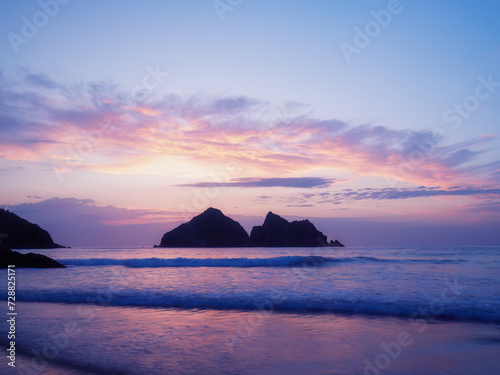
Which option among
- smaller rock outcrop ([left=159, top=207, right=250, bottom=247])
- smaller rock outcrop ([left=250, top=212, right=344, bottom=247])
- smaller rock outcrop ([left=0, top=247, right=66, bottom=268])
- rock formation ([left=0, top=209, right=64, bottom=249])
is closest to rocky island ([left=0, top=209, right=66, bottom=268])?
rock formation ([left=0, top=209, right=64, bottom=249])

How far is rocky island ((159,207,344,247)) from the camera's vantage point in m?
123

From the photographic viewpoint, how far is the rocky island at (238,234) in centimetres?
12256

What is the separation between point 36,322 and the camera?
28.2 feet

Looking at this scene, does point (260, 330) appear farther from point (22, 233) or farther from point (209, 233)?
point (209, 233)

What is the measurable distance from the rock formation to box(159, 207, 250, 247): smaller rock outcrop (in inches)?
1761

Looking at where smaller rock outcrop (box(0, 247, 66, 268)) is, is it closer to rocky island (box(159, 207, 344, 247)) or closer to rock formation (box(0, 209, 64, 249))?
rock formation (box(0, 209, 64, 249))

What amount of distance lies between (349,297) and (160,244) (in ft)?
418

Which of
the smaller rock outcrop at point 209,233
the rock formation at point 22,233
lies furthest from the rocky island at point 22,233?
the smaller rock outcrop at point 209,233

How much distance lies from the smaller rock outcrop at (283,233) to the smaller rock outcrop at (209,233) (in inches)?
259

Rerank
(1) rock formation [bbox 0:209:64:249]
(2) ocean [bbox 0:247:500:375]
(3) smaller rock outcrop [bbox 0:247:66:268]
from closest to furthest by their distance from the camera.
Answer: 1. (2) ocean [bbox 0:247:500:375]
2. (3) smaller rock outcrop [bbox 0:247:66:268]
3. (1) rock formation [bbox 0:209:64:249]

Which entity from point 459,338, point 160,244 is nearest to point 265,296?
point 459,338

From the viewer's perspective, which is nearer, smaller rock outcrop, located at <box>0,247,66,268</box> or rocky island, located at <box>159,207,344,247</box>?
smaller rock outcrop, located at <box>0,247,66,268</box>

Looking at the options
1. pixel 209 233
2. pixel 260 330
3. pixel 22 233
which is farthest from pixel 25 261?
pixel 209 233

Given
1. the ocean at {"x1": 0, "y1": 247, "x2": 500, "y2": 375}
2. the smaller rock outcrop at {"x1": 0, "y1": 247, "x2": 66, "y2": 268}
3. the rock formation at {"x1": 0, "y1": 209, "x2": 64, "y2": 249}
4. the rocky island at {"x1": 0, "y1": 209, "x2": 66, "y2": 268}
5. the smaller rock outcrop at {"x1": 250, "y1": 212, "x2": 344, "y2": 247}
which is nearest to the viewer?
the ocean at {"x1": 0, "y1": 247, "x2": 500, "y2": 375}
